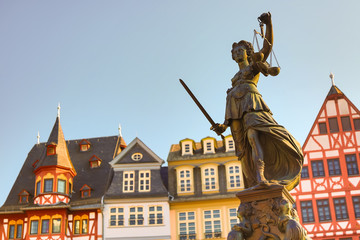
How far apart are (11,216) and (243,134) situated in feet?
97.7

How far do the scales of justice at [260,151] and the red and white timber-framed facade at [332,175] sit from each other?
23287 mm

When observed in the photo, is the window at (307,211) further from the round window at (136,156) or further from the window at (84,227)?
the window at (84,227)

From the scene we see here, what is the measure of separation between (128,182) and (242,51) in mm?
26750

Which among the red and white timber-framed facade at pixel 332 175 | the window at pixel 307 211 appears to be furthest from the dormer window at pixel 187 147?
the window at pixel 307 211

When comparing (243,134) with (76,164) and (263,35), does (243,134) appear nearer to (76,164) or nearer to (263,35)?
(263,35)

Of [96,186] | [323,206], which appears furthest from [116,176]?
[323,206]

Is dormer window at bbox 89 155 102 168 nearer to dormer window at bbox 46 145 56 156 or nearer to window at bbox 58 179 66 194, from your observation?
dormer window at bbox 46 145 56 156

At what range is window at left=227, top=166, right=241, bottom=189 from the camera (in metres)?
32.9

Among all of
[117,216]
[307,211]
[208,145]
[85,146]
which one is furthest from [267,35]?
[85,146]

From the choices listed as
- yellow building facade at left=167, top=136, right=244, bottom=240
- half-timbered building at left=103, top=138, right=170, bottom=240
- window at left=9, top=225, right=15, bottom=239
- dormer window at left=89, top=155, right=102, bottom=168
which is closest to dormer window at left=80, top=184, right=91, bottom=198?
half-timbered building at left=103, top=138, right=170, bottom=240

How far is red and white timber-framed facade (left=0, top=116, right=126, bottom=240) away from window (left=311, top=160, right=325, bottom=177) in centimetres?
1366

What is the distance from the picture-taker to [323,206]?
2930 cm

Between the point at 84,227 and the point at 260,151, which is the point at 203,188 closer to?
the point at 84,227

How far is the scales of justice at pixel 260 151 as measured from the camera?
6434 millimetres
